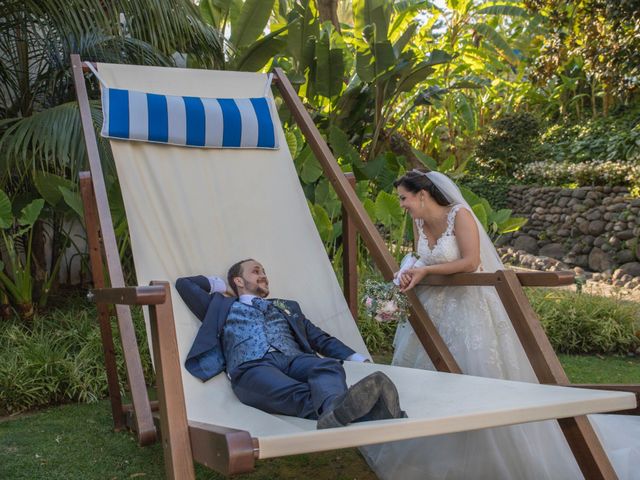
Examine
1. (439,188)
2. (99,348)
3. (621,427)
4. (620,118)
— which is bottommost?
(621,427)

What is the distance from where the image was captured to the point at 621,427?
2939 millimetres

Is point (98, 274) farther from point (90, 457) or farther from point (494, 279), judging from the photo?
point (494, 279)

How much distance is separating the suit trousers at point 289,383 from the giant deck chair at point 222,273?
72 mm

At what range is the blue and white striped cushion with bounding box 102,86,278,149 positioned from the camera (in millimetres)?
3387

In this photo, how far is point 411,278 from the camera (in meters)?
2.89

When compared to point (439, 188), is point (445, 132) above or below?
above

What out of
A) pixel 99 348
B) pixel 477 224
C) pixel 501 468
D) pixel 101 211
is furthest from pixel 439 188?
pixel 99 348

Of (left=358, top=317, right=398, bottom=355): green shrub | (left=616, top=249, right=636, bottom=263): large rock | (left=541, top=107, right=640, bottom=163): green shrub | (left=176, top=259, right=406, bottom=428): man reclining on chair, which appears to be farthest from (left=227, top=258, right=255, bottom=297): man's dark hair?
(left=541, top=107, right=640, bottom=163): green shrub

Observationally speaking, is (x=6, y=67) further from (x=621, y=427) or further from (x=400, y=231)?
(x=621, y=427)

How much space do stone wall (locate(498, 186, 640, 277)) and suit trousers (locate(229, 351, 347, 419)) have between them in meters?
7.31

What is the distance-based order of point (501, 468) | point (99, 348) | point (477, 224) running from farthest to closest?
point (99, 348) < point (477, 224) < point (501, 468)

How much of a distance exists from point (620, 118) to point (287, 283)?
10.6m

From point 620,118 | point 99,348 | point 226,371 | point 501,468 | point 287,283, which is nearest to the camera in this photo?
point 501,468

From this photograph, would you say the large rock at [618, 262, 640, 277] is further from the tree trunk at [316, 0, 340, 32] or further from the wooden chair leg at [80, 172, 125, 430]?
the wooden chair leg at [80, 172, 125, 430]
